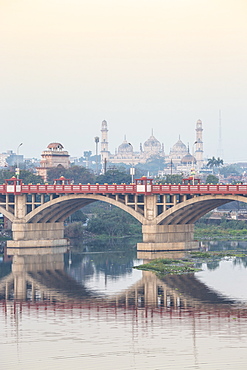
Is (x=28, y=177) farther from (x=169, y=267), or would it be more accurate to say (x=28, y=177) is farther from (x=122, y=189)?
(x=169, y=267)

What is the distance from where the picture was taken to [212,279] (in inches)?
3494

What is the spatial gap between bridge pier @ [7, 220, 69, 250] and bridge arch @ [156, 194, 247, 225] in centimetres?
1891

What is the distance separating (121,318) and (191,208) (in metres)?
46.6

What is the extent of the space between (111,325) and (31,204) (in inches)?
2304

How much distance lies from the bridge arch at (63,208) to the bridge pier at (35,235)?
0.87 meters

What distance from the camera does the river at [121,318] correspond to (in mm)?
54781

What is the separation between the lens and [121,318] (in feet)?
221

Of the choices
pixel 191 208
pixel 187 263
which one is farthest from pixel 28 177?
pixel 187 263

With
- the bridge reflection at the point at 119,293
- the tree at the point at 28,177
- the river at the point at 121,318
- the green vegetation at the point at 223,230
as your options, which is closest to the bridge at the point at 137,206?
the river at the point at 121,318

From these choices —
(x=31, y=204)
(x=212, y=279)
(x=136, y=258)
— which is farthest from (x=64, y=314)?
(x=31, y=204)

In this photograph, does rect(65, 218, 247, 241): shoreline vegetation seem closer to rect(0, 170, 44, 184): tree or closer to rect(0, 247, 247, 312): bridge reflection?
rect(0, 170, 44, 184): tree

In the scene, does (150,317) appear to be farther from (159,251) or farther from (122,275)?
(159,251)

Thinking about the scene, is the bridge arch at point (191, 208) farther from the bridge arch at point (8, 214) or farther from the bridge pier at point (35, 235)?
the bridge arch at point (8, 214)

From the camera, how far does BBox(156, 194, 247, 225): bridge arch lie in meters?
106
